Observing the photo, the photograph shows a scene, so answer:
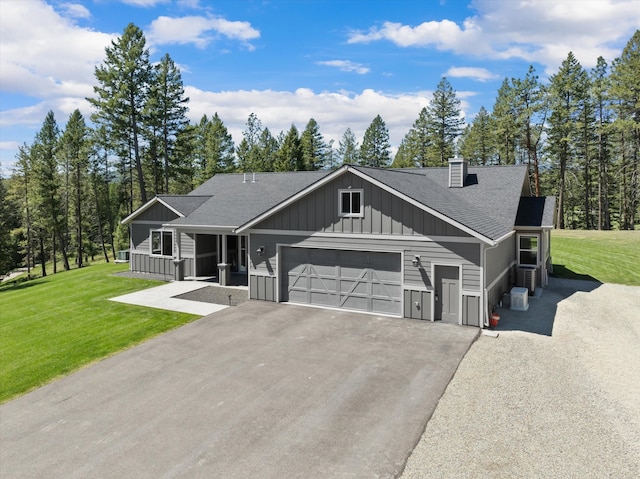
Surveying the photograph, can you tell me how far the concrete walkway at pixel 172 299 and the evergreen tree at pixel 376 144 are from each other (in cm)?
4098

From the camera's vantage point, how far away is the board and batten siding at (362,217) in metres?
12.8

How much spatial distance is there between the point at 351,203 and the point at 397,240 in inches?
81.8

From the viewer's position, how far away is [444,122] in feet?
156

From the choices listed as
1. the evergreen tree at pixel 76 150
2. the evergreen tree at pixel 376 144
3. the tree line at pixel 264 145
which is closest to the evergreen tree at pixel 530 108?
the tree line at pixel 264 145

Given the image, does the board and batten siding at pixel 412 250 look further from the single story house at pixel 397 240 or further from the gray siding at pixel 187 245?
the gray siding at pixel 187 245

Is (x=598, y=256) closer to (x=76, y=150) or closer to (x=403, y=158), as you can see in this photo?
(x=403, y=158)

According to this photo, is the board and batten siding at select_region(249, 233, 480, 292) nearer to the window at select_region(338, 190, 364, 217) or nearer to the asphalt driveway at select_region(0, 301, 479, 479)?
the window at select_region(338, 190, 364, 217)

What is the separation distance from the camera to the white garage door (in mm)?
13617

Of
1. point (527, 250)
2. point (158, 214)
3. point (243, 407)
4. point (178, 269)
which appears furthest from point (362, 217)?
point (158, 214)

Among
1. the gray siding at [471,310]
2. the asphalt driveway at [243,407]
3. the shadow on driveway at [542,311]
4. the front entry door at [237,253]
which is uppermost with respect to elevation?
the front entry door at [237,253]

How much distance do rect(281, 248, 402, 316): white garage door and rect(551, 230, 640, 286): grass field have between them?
12.2m

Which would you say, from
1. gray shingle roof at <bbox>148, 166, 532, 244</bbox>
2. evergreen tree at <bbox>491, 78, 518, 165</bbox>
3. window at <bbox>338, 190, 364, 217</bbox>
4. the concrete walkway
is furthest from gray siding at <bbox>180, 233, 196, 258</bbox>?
evergreen tree at <bbox>491, 78, 518, 165</bbox>

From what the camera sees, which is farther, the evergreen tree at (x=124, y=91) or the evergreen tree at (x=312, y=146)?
the evergreen tree at (x=312, y=146)

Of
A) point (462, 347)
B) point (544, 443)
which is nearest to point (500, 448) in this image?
point (544, 443)
